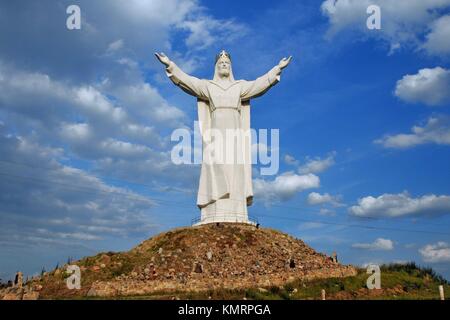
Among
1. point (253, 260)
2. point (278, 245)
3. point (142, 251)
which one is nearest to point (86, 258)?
point (142, 251)

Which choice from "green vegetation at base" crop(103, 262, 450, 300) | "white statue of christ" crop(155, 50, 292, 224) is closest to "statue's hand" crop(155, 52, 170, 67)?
"white statue of christ" crop(155, 50, 292, 224)

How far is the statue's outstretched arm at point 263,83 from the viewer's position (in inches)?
1320

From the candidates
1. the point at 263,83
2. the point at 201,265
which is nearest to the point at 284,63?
the point at 263,83

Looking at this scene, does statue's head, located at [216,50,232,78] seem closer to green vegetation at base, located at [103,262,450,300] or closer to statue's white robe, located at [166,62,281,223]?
statue's white robe, located at [166,62,281,223]

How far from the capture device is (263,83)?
3369 centimetres

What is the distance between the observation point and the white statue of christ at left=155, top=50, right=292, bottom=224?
105 ft

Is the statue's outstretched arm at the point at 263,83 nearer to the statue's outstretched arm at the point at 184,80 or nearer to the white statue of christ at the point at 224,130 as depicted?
the white statue of christ at the point at 224,130

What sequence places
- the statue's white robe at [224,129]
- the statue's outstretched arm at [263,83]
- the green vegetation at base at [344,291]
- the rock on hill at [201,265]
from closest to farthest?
the green vegetation at base at [344,291], the rock on hill at [201,265], the statue's white robe at [224,129], the statue's outstretched arm at [263,83]

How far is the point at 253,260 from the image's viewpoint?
2722 cm

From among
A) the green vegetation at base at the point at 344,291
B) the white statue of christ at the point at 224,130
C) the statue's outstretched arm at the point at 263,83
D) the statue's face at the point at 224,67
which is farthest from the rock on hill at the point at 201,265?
the statue's face at the point at 224,67
